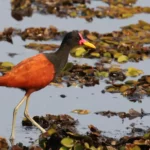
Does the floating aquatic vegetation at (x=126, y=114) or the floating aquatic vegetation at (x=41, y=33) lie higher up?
the floating aquatic vegetation at (x=126, y=114)

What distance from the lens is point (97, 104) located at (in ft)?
42.5

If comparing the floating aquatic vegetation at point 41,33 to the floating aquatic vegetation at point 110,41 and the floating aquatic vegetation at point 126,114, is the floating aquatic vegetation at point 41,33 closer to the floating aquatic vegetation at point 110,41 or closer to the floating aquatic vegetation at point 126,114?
the floating aquatic vegetation at point 110,41

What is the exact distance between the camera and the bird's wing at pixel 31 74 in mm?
11188

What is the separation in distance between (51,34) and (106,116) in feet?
16.3

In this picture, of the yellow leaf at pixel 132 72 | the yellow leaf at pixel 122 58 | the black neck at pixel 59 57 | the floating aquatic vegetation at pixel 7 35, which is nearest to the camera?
the black neck at pixel 59 57

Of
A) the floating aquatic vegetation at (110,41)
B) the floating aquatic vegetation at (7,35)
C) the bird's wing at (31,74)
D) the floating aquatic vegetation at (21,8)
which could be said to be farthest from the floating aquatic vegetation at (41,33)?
the bird's wing at (31,74)

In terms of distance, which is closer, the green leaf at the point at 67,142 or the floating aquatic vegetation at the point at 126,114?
the green leaf at the point at 67,142

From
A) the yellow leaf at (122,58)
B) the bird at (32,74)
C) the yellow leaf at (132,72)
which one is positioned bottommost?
the yellow leaf at (122,58)

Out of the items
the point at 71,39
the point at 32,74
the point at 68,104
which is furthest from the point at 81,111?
the point at 32,74

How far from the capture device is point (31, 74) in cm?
1135

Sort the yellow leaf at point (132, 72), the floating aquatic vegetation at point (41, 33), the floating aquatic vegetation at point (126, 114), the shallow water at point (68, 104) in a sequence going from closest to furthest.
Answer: the shallow water at point (68, 104), the floating aquatic vegetation at point (126, 114), the yellow leaf at point (132, 72), the floating aquatic vegetation at point (41, 33)

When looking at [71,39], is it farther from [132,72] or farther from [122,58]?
[122,58]

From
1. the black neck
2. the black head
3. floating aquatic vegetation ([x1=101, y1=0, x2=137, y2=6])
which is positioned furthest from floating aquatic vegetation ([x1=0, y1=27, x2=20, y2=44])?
the black neck

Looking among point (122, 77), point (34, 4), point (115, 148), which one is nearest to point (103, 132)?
point (115, 148)
